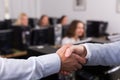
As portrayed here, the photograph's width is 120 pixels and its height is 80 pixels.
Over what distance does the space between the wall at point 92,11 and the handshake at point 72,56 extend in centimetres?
486

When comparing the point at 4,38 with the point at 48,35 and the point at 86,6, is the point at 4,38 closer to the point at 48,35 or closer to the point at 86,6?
the point at 48,35

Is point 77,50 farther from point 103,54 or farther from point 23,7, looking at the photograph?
point 23,7

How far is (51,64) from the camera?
92cm

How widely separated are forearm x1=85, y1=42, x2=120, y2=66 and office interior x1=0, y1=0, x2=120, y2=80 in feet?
0.34

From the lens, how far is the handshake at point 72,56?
43.5 inches

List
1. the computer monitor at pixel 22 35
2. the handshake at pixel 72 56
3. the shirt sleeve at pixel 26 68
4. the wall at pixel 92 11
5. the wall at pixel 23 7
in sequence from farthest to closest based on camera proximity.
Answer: the wall at pixel 23 7
the wall at pixel 92 11
the computer monitor at pixel 22 35
the handshake at pixel 72 56
the shirt sleeve at pixel 26 68

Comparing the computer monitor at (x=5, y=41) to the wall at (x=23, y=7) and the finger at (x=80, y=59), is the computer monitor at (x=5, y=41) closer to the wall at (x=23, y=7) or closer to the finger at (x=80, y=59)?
the finger at (x=80, y=59)

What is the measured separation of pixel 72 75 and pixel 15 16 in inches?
259

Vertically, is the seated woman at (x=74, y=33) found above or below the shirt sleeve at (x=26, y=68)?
below

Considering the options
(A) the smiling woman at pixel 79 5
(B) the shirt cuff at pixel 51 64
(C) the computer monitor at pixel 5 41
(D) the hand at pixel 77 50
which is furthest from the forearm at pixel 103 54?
(A) the smiling woman at pixel 79 5

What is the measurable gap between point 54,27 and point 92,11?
2745mm

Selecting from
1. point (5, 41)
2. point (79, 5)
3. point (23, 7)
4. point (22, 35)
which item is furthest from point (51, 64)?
point (23, 7)

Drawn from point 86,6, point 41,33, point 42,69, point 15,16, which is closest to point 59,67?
point 42,69

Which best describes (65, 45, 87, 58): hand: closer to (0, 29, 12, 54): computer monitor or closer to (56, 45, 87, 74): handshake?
(56, 45, 87, 74): handshake
